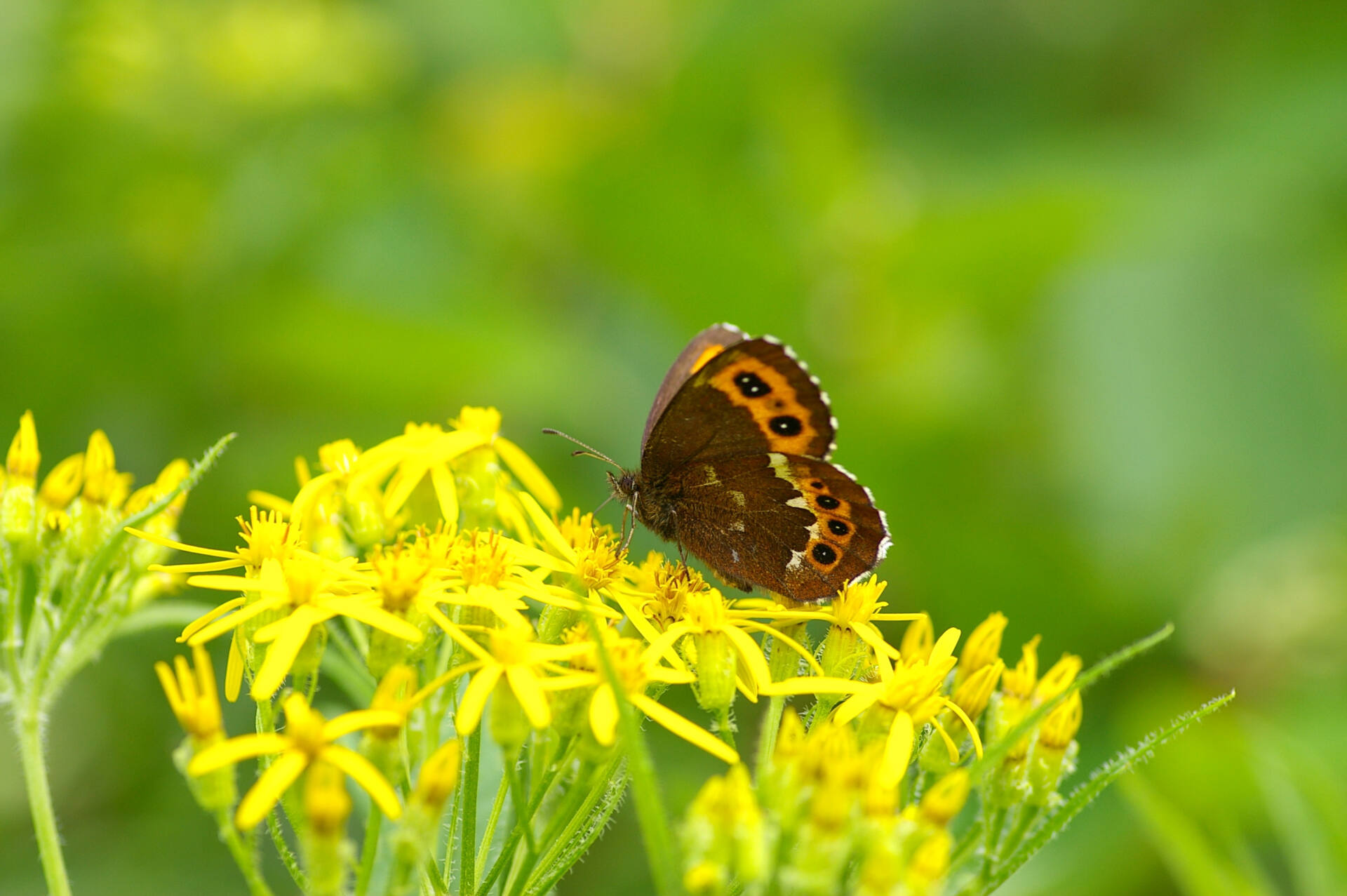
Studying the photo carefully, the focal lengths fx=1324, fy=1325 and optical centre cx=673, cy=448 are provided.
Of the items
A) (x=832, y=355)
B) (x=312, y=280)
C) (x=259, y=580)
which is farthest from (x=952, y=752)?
(x=312, y=280)

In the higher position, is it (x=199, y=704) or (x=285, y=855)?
(x=199, y=704)

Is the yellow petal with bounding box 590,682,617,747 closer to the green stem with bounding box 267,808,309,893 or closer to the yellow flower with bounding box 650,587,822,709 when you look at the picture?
the yellow flower with bounding box 650,587,822,709

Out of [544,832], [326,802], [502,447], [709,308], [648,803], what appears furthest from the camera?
[709,308]

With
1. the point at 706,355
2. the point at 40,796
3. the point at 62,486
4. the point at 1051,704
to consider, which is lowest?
the point at 40,796

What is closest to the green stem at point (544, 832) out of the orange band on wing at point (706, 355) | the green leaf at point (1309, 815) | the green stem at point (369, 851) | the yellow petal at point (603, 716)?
the yellow petal at point (603, 716)

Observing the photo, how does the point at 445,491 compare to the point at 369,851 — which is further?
the point at 445,491

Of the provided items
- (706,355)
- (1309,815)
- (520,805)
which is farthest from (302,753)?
(1309,815)

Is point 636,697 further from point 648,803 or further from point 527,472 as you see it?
point 527,472

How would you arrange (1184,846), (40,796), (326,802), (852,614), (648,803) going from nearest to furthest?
(648,803) < (326,802) < (40,796) < (852,614) < (1184,846)
